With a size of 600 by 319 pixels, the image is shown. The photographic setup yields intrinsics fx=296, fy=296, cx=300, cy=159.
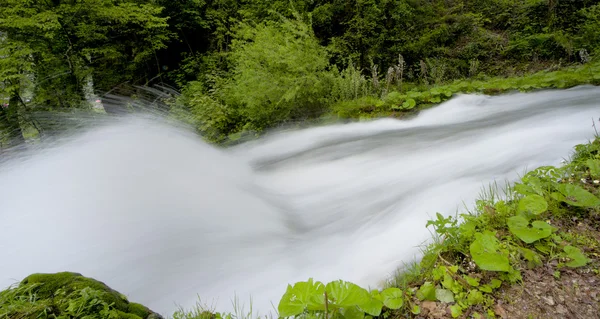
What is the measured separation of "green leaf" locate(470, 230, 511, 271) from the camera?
1894mm

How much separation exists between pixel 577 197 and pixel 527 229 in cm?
55

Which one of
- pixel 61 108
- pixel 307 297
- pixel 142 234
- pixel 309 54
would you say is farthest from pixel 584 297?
pixel 61 108

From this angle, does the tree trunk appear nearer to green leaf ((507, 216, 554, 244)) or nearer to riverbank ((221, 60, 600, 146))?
riverbank ((221, 60, 600, 146))

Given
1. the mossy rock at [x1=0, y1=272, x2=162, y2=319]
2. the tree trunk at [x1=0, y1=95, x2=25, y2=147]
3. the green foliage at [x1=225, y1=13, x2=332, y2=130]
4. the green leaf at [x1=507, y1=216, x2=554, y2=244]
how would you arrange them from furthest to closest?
the tree trunk at [x1=0, y1=95, x2=25, y2=147] < the green foliage at [x1=225, y1=13, x2=332, y2=130] < the green leaf at [x1=507, y1=216, x2=554, y2=244] < the mossy rock at [x1=0, y1=272, x2=162, y2=319]

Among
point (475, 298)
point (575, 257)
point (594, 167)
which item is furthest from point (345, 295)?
point (594, 167)

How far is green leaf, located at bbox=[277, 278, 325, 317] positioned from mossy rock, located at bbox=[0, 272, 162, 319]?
88 cm

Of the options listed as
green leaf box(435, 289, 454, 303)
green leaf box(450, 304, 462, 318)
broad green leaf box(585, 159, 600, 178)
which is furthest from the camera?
broad green leaf box(585, 159, 600, 178)

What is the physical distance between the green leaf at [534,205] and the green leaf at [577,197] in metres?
0.22

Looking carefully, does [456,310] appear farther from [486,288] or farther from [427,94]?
[427,94]

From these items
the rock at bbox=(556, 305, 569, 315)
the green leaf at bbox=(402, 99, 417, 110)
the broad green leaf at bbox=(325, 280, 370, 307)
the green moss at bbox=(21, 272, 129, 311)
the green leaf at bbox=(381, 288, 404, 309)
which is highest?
the green leaf at bbox=(402, 99, 417, 110)

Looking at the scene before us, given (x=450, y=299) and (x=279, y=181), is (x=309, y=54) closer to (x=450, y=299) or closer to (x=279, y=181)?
(x=279, y=181)

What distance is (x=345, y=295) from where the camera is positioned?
1.74m

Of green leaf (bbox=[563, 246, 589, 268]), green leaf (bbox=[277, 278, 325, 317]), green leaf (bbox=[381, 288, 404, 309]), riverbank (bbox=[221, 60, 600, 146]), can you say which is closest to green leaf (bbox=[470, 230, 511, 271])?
green leaf (bbox=[563, 246, 589, 268])

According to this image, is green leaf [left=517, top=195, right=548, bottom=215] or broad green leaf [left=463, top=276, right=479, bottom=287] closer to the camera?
broad green leaf [left=463, top=276, right=479, bottom=287]
